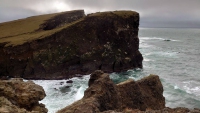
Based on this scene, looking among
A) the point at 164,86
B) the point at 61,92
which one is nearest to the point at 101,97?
the point at 61,92

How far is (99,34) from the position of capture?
6969 centimetres

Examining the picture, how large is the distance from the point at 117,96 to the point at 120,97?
4.17 feet

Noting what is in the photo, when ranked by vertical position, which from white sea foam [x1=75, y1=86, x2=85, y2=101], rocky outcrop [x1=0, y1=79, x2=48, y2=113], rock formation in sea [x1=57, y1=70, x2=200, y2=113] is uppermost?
rocky outcrop [x1=0, y1=79, x2=48, y2=113]

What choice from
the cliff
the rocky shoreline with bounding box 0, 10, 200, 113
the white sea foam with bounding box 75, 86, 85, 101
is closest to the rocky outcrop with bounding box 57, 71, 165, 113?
the white sea foam with bounding box 75, 86, 85, 101

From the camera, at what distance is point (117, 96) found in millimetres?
19891

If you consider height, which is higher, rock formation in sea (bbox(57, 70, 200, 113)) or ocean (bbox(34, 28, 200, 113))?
rock formation in sea (bbox(57, 70, 200, 113))

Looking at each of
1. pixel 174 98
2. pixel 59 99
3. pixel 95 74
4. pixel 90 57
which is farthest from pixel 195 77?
pixel 95 74

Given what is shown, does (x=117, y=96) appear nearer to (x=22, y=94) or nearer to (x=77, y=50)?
(x=22, y=94)

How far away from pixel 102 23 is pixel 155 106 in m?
50.3

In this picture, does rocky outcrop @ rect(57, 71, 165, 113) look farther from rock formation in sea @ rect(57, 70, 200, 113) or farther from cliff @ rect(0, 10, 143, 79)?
cliff @ rect(0, 10, 143, 79)

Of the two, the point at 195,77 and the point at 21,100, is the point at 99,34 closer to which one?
the point at 195,77

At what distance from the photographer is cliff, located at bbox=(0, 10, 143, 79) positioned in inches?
2430

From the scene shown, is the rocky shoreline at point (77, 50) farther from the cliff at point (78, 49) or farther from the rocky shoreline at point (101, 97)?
the rocky shoreline at point (101, 97)

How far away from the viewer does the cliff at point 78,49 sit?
61.7 meters
